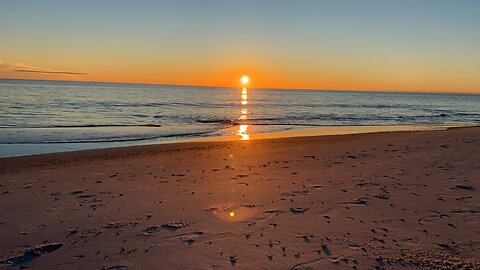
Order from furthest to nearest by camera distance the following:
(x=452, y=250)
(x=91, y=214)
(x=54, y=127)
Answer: (x=54, y=127), (x=91, y=214), (x=452, y=250)

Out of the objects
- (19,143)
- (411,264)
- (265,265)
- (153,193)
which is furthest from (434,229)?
(19,143)

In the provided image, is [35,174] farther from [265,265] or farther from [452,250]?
[452,250]

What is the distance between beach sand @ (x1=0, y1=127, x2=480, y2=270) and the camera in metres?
4.69

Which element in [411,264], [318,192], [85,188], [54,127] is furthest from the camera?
[54,127]

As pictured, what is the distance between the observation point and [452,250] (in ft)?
15.7

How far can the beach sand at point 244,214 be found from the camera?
4691 millimetres

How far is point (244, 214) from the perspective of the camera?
6.21m

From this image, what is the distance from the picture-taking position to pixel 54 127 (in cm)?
2275

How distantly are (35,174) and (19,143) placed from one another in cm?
804

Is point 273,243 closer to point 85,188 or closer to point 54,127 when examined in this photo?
point 85,188

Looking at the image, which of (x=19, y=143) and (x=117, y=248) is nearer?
(x=117, y=248)

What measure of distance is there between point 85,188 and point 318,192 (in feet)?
16.5

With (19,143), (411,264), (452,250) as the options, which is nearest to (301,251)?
(411,264)

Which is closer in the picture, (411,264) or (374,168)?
(411,264)
